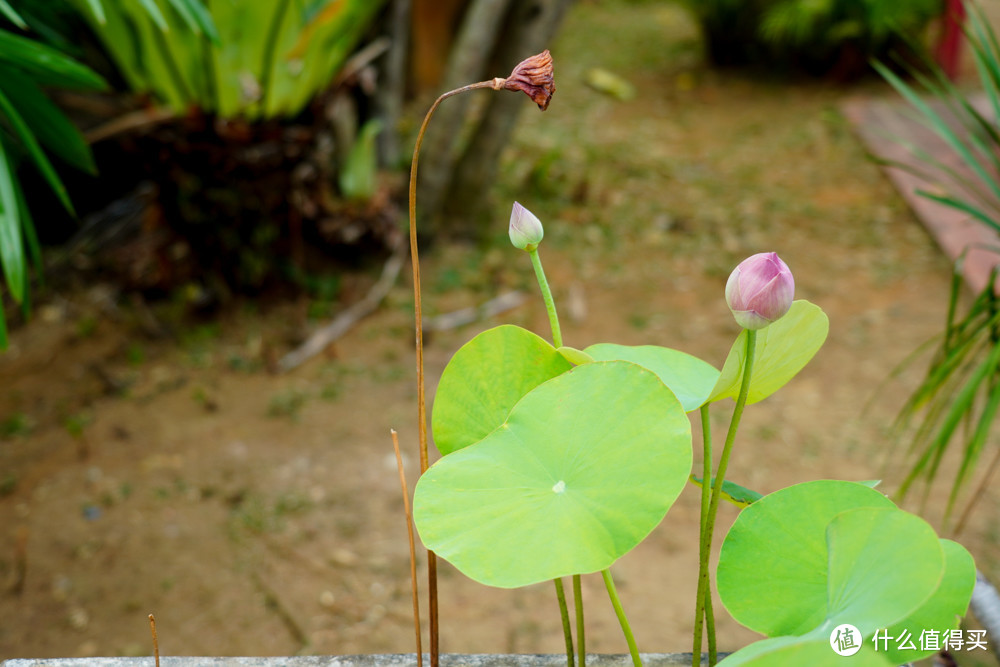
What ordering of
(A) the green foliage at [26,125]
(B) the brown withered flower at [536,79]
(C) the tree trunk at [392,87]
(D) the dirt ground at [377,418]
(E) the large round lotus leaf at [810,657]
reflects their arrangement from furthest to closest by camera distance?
(C) the tree trunk at [392,87]
(D) the dirt ground at [377,418]
(A) the green foliage at [26,125]
(B) the brown withered flower at [536,79]
(E) the large round lotus leaf at [810,657]

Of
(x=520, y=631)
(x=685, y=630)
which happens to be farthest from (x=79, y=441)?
(x=685, y=630)

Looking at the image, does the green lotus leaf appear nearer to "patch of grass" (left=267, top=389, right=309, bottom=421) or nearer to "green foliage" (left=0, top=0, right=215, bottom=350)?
"green foliage" (left=0, top=0, right=215, bottom=350)

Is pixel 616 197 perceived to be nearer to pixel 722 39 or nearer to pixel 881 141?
pixel 881 141

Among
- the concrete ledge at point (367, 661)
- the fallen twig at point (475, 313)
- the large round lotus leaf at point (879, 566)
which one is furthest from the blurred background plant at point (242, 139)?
the large round lotus leaf at point (879, 566)

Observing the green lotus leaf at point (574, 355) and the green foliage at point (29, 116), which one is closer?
the green lotus leaf at point (574, 355)

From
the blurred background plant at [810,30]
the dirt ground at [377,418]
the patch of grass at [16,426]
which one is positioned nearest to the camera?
the dirt ground at [377,418]

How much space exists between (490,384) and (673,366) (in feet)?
0.58

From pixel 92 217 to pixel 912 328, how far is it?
2856 mm

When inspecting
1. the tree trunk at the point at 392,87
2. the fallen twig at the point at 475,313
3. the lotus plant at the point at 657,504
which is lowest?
the fallen twig at the point at 475,313

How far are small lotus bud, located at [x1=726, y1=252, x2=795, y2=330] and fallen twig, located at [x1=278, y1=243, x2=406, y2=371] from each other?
6.68 feet

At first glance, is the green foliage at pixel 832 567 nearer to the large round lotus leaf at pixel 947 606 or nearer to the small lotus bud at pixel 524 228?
the large round lotus leaf at pixel 947 606

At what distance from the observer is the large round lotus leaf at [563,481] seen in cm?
51

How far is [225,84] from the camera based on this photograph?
7.48ft

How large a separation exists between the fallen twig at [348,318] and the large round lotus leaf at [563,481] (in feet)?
6.36
